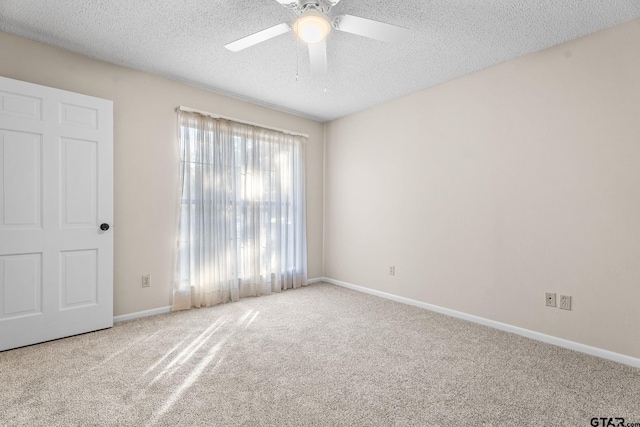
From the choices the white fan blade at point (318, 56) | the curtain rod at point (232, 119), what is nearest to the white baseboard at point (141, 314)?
the curtain rod at point (232, 119)

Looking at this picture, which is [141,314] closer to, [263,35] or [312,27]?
[263,35]

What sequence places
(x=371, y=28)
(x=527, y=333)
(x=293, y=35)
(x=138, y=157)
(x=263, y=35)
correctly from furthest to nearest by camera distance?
(x=138, y=157)
(x=527, y=333)
(x=293, y=35)
(x=263, y=35)
(x=371, y=28)

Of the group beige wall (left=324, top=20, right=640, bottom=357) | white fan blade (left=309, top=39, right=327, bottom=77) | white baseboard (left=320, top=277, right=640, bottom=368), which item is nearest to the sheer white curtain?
beige wall (left=324, top=20, right=640, bottom=357)

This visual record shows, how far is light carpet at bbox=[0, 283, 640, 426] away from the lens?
1717mm

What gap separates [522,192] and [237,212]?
3105 mm

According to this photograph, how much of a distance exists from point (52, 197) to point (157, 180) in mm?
A: 917

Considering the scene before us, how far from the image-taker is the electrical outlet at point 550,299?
8.91ft

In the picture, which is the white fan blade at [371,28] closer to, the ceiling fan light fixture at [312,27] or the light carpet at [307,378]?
the ceiling fan light fixture at [312,27]

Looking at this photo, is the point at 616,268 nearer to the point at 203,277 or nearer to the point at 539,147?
the point at 539,147

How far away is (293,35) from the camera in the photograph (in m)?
2.64

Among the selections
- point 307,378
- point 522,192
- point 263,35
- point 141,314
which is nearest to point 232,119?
point 263,35

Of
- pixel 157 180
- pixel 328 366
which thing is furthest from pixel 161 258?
pixel 328 366

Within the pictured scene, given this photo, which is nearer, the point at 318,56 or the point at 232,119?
the point at 318,56

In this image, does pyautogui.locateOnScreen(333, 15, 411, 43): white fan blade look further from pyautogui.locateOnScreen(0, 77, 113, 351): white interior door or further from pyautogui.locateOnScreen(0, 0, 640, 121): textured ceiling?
pyautogui.locateOnScreen(0, 77, 113, 351): white interior door
